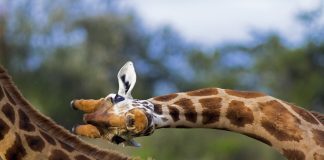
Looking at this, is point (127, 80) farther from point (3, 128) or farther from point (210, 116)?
point (3, 128)

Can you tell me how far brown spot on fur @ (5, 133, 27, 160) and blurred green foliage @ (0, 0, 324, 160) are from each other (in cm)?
1325

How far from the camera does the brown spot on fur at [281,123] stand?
4.04 m

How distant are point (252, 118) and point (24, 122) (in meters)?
0.95

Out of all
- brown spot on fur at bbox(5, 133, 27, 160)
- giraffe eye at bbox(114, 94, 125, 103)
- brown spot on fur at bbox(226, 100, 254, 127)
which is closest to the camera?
brown spot on fur at bbox(5, 133, 27, 160)

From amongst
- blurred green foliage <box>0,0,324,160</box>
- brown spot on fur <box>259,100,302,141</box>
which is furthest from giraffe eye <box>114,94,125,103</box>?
blurred green foliage <box>0,0,324,160</box>

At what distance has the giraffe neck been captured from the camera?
4.02 m

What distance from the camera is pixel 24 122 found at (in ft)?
12.9

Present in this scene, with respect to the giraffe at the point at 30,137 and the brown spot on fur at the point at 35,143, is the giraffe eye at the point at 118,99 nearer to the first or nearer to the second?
the giraffe at the point at 30,137

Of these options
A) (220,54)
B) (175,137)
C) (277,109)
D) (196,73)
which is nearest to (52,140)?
(277,109)

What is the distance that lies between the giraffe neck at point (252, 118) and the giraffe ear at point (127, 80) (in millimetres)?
104

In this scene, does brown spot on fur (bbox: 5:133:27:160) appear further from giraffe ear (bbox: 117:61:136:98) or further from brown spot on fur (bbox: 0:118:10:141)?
giraffe ear (bbox: 117:61:136:98)

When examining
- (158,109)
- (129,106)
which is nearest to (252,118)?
(158,109)

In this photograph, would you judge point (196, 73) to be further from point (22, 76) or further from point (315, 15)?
point (22, 76)

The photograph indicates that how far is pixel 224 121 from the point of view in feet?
13.4
